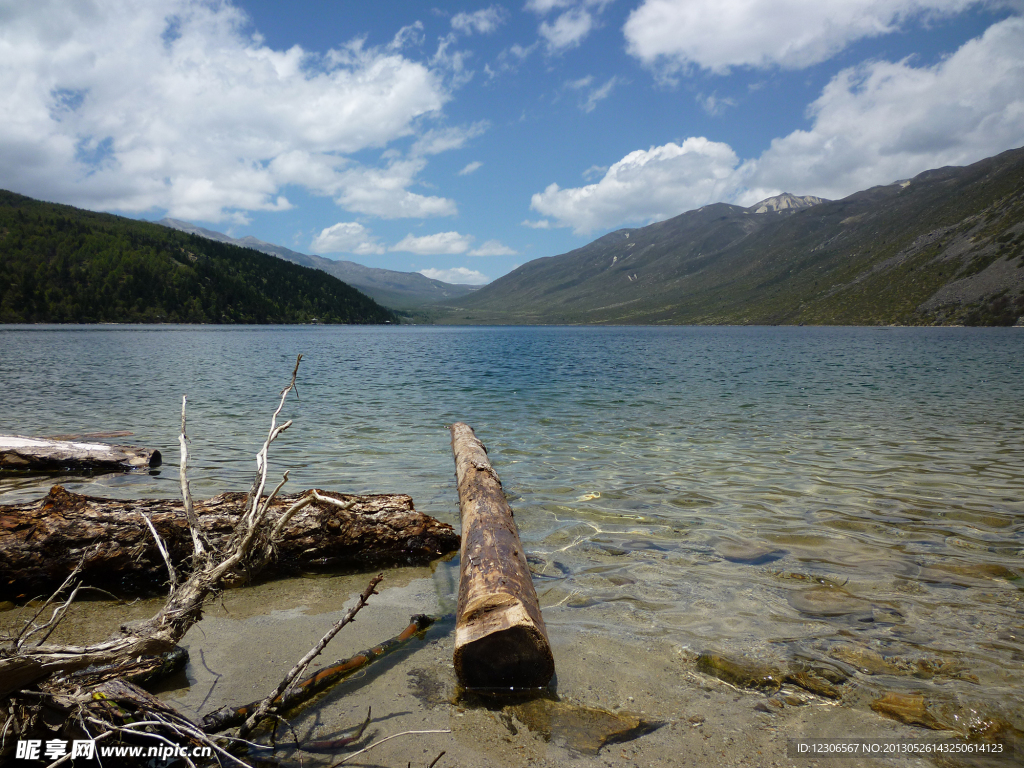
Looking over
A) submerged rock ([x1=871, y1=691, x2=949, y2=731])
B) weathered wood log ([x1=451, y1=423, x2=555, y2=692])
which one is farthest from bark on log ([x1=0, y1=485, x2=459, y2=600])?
submerged rock ([x1=871, y1=691, x2=949, y2=731])

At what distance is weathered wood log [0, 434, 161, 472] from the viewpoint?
10.6 meters

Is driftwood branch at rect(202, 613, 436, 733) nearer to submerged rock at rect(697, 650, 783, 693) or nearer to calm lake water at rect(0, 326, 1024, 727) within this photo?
calm lake water at rect(0, 326, 1024, 727)

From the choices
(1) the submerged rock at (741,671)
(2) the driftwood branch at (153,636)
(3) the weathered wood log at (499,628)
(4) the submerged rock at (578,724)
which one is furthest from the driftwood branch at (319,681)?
(1) the submerged rock at (741,671)

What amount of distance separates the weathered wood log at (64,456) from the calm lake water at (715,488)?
24.2 inches

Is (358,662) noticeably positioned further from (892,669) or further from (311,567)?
(892,669)

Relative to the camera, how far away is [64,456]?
10.8m

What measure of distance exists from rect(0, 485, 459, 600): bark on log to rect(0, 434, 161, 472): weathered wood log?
5.18 metres

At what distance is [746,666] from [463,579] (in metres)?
2.53

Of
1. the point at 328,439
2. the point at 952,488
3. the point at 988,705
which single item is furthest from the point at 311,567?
the point at 952,488

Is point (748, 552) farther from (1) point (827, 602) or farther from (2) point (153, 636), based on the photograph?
(2) point (153, 636)

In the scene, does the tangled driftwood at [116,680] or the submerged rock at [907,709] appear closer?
the tangled driftwood at [116,680]

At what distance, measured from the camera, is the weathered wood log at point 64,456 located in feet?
34.9

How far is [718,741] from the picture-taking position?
142 inches

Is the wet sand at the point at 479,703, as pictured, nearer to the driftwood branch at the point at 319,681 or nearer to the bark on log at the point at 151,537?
the driftwood branch at the point at 319,681
